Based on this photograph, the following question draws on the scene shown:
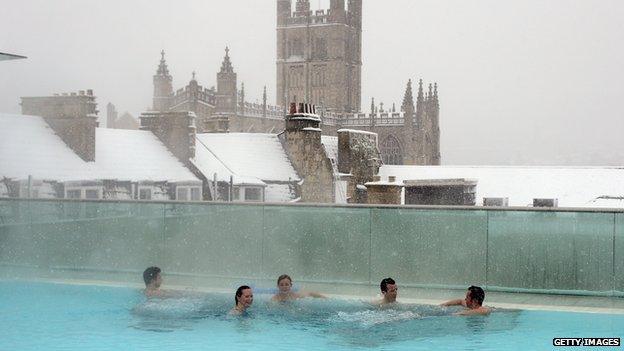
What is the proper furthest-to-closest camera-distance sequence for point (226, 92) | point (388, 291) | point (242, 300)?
1. point (226, 92)
2. point (242, 300)
3. point (388, 291)

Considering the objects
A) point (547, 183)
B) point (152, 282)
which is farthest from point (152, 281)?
point (547, 183)

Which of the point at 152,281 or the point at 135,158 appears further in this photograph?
the point at 135,158

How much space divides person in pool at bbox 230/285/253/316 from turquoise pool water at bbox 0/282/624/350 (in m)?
0.15

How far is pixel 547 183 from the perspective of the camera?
53.7m

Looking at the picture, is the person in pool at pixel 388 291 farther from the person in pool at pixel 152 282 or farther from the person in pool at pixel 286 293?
the person in pool at pixel 152 282

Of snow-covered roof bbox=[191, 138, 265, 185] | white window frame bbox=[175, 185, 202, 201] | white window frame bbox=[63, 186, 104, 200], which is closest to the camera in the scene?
white window frame bbox=[63, 186, 104, 200]

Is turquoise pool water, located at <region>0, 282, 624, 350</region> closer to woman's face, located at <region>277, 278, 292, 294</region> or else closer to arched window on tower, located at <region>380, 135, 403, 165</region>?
woman's face, located at <region>277, 278, 292, 294</region>

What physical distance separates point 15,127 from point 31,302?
22.8m

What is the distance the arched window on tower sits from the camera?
4291 inches

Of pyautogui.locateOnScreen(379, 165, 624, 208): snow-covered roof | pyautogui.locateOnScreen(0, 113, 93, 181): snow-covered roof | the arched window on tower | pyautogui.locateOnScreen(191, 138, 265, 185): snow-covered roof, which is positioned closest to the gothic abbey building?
the arched window on tower

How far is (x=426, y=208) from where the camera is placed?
1477cm

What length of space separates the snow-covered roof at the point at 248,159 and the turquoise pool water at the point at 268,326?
1118 inches

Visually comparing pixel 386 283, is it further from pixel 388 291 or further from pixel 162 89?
pixel 162 89

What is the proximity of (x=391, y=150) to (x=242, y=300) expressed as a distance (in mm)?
97037
